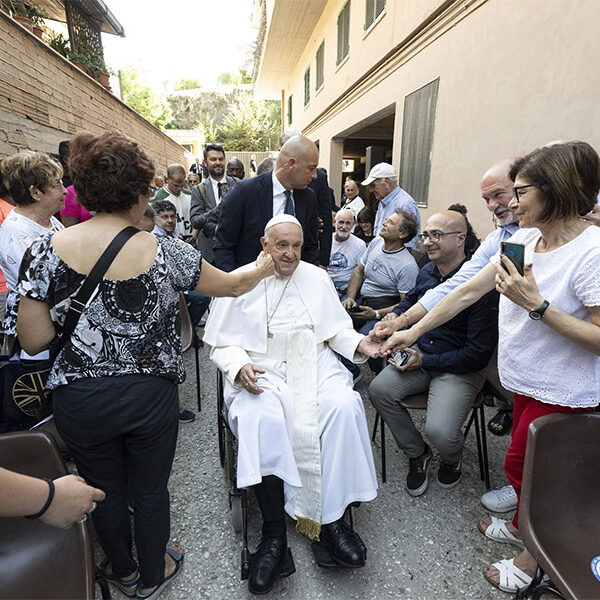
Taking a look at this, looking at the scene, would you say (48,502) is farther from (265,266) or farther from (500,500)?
(500,500)

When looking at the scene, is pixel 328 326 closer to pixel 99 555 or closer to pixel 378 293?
pixel 378 293

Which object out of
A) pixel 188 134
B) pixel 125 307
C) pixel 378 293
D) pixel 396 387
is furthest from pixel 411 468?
pixel 188 134

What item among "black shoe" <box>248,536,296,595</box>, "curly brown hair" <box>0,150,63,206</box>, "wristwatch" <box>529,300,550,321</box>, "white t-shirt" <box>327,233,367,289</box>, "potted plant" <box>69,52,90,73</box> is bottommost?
"black shoe" <box>248,536,296,595</box>

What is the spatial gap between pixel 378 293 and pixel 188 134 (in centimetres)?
2965

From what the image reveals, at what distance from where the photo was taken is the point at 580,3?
2.87 metres

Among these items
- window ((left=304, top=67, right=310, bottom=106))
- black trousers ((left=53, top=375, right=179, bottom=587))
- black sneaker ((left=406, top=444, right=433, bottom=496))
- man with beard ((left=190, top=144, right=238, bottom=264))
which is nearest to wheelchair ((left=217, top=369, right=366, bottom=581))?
black trousers ((left=53, top=375, right=179, bottom=587))

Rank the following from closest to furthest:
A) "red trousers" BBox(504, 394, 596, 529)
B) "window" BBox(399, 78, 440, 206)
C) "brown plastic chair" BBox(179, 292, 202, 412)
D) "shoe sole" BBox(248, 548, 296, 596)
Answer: "red trousers" BBox(504, 394, 596, 529)
"shoe sole" BBox(248, 548, 296, 596)
"brown plastic chair" BBox(179, 292, 202, 412)
"window" BBox(399, 78, 440, 206)

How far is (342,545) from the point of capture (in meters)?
1.82

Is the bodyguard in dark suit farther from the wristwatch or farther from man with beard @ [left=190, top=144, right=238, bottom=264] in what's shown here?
man with beard @ [left=190, top=144, right=238, bottom=264]

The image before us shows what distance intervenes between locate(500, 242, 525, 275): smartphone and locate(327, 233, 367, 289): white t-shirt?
9.10 feet

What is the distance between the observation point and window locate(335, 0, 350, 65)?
895 cm

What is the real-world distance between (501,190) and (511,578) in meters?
2.16

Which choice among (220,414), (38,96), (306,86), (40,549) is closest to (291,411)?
(220,414)

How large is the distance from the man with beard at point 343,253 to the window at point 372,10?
503cm
